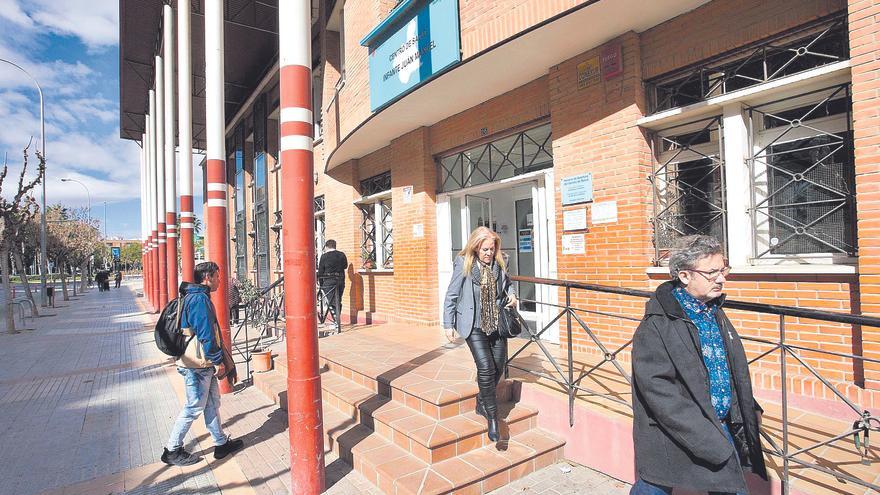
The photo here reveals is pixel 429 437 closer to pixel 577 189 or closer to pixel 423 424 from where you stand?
pixel 423 424

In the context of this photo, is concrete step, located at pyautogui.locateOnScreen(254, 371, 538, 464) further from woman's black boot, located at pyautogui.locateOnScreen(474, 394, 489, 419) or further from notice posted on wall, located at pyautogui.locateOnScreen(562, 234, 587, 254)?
notice posted on wall, located at pyautogui.locateOnScreen(562, 234, 587, 254)

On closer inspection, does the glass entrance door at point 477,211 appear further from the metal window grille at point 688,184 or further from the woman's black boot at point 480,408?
the woman's black boot at point 480,408

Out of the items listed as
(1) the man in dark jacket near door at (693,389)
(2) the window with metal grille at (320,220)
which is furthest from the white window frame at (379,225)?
(1) the man in dark jacket near door at (693,389)

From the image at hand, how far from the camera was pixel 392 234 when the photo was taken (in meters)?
8.71

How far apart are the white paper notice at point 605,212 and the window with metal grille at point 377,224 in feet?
14.9

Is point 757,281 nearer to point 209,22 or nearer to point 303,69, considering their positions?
point 303,69

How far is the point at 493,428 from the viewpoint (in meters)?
3.61

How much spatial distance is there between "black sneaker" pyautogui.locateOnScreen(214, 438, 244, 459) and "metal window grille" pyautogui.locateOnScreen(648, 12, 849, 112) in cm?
524

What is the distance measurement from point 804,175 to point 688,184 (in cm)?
94

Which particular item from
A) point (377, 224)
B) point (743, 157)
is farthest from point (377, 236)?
point (743, 157)

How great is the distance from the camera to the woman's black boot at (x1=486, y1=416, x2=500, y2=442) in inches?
142

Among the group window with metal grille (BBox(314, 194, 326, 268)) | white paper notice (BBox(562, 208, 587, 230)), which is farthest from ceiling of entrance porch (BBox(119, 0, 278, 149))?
white paper notice (BBox(562, 208, 587, 230))

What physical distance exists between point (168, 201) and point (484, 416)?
13430mm

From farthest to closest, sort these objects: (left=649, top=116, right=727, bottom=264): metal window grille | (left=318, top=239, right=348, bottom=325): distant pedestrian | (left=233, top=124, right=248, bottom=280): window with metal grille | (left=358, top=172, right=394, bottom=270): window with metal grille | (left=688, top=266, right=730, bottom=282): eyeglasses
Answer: (left=233, top=124, right=248, bottom=280): window with metal grille → (left=358, top=172, right=394, bottom=270): window with metal grille → (left=318, top=239, right=348, bottom=325): distant pedestrian → (left=649, top=116, right=727, bottom=264): metal window grille → (left=688, top=266, right=730, bottom=282): eyeglasses
